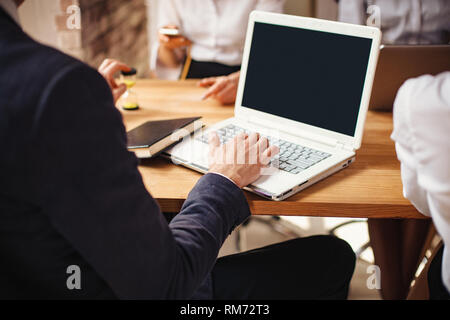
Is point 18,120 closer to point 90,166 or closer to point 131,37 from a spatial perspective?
point 90,166

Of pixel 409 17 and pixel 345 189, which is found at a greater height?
pixel 409 17

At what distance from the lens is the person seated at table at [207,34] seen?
6.07 feet

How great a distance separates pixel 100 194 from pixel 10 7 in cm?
28

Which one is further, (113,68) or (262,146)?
(113,68)

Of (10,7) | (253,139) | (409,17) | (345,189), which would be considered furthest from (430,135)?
(409,17)

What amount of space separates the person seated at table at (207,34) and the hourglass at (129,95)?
410mm

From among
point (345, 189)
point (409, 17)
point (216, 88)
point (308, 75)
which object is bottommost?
point (345, 189)

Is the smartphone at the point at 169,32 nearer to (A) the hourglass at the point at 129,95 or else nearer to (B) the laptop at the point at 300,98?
(A) the hourglass at the point at 129,95

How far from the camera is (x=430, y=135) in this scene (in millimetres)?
627

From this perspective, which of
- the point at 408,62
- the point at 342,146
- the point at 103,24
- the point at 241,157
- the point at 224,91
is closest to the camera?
the point at 241,157

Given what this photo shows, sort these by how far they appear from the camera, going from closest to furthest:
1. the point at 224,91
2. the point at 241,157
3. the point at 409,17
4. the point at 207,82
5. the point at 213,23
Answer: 1. the point at 241,157
2. the point at 224,91
3. the point at 207,82
4. the point at 409,17
5. the point at 213,23

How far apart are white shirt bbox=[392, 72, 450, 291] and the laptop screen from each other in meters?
0.37

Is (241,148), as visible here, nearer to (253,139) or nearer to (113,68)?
(253,139)

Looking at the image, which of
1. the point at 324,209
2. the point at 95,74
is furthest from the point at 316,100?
the point at 95,74
